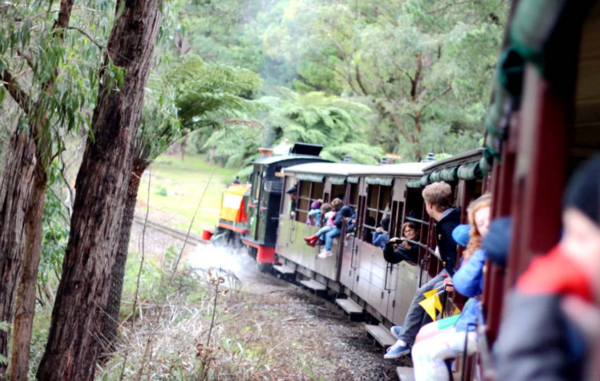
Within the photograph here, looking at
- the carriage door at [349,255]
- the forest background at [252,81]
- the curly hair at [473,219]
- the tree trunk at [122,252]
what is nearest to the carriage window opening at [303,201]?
the forest background at [252,81]

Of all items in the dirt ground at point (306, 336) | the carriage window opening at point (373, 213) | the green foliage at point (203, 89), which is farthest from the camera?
the carriage window opening at point (373, 213)

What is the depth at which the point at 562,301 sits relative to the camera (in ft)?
3.75

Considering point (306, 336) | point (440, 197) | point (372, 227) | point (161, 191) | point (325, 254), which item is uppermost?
point (440, 197)

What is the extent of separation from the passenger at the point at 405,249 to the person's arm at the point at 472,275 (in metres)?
4.10

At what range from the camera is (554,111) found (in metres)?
1.27

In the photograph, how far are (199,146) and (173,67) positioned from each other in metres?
34.6

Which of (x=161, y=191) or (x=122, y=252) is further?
(x=161, y=191)

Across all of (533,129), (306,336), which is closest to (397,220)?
(306,336)

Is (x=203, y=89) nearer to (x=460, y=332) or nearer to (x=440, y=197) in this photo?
(x=440, y=197)

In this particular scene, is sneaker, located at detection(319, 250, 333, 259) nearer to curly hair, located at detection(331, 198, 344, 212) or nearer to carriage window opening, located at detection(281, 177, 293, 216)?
curly hair, located at detection(331, 198, 344, 212)

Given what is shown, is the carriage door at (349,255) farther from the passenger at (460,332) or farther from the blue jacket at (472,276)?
→ the blue jacket at (472,276)

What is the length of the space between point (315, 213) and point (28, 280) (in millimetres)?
7582

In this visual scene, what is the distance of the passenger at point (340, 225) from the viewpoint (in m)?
11.0

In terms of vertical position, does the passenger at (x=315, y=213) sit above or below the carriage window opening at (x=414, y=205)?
below
